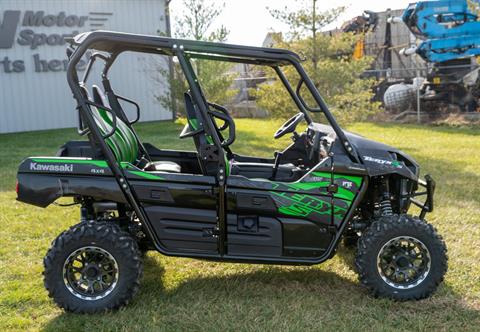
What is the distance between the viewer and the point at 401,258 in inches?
138

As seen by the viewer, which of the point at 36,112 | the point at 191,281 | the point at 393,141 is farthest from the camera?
the point at 36,112

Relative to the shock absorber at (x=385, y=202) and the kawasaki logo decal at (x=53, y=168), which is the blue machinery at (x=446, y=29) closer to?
the shock absorber at (x=385, y=202)

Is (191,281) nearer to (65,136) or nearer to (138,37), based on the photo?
(138,37)

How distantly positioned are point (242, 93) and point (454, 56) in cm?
901

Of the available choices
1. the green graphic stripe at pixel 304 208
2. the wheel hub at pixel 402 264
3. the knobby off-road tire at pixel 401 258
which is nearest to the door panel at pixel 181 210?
the green graphic stripe at pixel 304 208

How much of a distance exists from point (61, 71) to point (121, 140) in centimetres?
1410

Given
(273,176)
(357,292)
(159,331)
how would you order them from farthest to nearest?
(273,176)
(357,292)
(159,331)

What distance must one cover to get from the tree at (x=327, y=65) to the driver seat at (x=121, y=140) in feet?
20.8

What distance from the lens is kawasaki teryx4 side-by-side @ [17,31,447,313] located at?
332 centimetres

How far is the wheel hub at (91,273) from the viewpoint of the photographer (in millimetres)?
3336

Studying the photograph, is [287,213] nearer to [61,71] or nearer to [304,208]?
[304,208]

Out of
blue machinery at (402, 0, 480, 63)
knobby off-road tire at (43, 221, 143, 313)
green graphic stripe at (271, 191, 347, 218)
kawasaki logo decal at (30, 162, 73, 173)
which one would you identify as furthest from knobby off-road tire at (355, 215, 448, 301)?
blue machinery at (402, 0, 480, 63)

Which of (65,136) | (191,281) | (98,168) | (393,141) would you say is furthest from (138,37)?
(65,136)

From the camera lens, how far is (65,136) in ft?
47.5
